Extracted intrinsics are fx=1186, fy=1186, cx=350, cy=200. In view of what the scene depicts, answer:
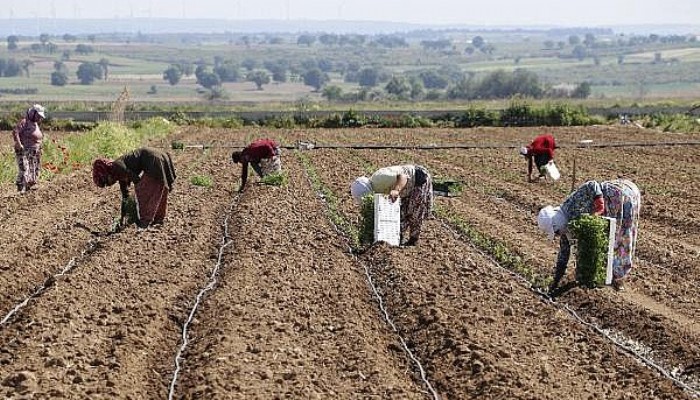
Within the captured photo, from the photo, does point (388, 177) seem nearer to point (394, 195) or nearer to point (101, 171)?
point (394, 195)

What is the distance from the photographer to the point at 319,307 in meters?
10.5

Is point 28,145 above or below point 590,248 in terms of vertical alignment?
below

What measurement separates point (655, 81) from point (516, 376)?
141027mm

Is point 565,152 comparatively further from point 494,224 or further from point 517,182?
point 494,224

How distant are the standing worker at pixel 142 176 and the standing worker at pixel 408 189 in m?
2.37

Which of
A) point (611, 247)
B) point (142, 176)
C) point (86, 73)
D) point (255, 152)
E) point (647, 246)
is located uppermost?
point (142, 176)

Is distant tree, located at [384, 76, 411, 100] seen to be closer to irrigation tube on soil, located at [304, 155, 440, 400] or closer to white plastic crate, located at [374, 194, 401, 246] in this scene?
white plastic crate, located at [374, 194, 401, 246]

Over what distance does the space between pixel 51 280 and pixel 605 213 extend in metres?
5.36

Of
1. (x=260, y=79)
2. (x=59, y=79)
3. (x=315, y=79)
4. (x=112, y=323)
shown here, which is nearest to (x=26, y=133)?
(x=112, y=323)

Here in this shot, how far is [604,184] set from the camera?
37.3ft

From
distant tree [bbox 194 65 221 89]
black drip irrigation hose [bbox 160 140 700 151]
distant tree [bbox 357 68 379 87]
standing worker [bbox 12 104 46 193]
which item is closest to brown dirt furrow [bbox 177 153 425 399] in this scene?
standing worker [bbox 12 104 46 193]

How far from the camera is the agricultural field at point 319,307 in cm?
836

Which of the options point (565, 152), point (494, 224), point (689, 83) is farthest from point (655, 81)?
point (494, 224)

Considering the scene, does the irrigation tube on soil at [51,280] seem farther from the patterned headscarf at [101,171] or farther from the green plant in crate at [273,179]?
the green plant in crate at [273,179]
